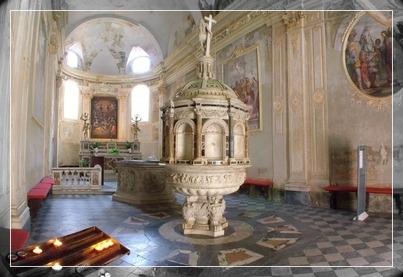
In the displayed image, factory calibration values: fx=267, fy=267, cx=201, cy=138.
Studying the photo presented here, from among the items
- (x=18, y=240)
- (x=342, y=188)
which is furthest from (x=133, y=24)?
(x=18, y=240)

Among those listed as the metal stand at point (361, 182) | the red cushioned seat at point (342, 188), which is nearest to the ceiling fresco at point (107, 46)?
the red cushioned seat at point (342, 188)

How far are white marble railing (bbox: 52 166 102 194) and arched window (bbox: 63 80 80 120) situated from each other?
7.70 m

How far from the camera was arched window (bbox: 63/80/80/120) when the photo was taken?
48.5ft

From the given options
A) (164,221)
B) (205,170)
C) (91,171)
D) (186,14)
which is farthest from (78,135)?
(205,170)

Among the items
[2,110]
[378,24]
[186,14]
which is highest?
[186,14]

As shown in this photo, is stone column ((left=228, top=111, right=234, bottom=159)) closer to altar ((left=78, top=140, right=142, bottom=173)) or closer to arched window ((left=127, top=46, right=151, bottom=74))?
altar ((left=78, top=140, right=142, bottom=173))

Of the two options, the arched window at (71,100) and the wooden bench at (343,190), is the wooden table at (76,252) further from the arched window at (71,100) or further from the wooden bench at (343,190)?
the arched window at (71,100)

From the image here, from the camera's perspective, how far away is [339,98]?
602 cm

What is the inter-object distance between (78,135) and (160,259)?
13.5 m

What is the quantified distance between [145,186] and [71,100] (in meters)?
11.0

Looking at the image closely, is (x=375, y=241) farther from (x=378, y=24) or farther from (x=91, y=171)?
(x=91, y=171)

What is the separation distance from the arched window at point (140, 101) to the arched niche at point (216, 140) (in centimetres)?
1227

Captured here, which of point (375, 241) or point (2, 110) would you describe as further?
point (375, 241)

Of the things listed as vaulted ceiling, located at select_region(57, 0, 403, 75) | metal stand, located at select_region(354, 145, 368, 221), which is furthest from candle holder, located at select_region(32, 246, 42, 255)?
metal stand, located at select_region(354, 145, 368, 221)
